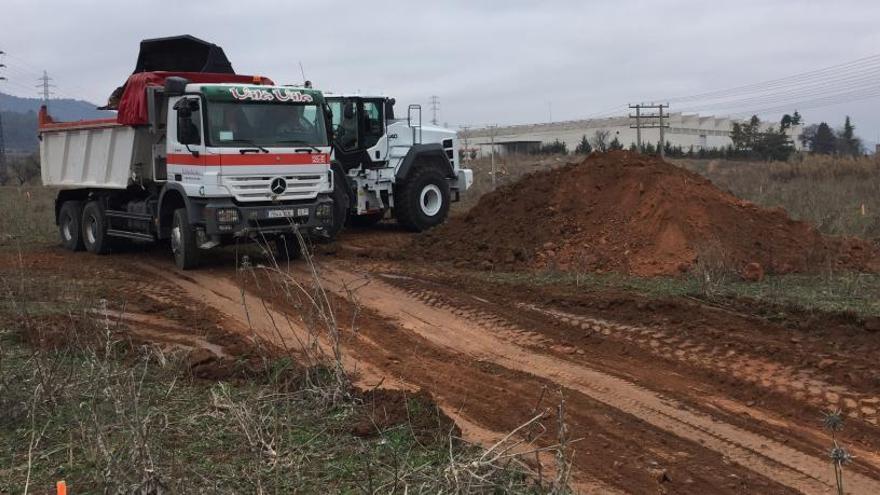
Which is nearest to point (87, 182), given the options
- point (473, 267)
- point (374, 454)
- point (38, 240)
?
point (38, 240)

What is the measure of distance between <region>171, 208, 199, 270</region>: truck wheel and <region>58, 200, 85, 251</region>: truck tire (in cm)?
414

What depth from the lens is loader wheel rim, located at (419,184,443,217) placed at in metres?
16.3

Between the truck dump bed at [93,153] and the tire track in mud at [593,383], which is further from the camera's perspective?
the truck dump bed at [93,153]

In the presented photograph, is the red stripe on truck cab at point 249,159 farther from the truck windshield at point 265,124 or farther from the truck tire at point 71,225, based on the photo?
the truck tire at point 71,225

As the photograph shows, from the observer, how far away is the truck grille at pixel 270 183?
11.4 m

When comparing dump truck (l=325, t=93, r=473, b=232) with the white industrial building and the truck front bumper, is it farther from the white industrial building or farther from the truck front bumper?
the white industrial building

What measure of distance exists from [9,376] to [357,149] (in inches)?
418

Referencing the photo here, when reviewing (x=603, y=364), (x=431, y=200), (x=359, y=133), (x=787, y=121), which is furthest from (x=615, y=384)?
(x=787, y=121)

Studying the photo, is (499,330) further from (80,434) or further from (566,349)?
(80,434)

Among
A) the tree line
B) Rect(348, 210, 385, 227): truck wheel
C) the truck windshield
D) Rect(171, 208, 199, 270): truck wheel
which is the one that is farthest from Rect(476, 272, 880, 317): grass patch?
the tree line

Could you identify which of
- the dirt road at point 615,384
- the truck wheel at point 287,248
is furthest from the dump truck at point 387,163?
the dirt road at point 615,384

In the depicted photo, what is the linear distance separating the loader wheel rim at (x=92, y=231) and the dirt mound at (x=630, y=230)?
632 centimetres

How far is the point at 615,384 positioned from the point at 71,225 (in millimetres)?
12906

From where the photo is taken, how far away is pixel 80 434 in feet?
15.0
